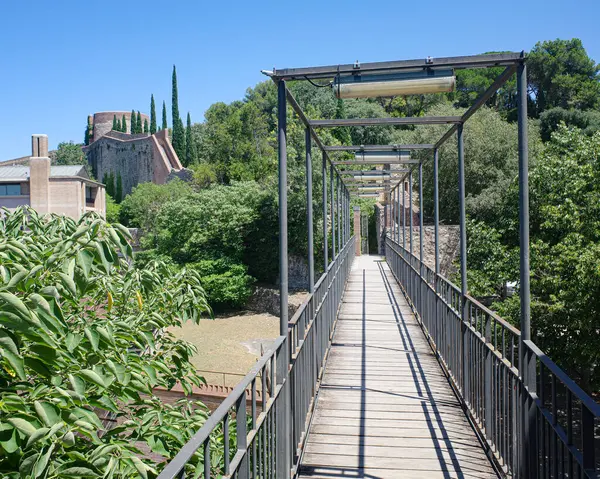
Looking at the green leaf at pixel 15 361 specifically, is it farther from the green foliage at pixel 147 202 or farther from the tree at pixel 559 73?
the tree at pixel 559 73

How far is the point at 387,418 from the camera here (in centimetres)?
441

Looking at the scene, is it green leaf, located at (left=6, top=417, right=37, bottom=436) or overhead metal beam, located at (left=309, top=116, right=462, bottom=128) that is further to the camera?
overhead metal beam, located at (left=309, top=116, right=462, bottom=128)

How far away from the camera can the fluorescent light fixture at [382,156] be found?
8.68 metres

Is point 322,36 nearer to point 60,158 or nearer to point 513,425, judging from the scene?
point 513,425

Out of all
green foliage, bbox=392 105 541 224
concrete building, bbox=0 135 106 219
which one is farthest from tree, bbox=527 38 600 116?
concrete building, bbox=0 135 106 219

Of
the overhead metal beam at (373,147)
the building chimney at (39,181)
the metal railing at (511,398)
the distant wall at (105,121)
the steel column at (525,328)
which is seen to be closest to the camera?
the metal railing at (511,398)

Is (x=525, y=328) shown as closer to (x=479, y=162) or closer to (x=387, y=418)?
(x=387, y=418)

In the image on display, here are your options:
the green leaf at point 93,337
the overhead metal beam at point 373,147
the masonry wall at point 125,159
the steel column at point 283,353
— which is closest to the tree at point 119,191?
the masonry wall at point 125,159

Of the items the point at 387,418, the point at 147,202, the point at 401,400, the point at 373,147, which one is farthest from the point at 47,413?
the point at 147,202

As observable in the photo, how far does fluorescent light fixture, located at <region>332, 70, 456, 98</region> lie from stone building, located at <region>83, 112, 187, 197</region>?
161 ft

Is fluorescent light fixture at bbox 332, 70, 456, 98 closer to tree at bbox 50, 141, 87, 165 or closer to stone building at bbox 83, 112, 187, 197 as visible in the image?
stone building at bbox 83, 112, 187, 197

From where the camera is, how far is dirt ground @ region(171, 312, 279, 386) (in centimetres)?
1953

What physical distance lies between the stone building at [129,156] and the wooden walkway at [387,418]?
154 ft

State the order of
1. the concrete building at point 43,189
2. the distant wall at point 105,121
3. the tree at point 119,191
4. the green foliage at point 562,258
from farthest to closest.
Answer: the distant wall at point 105,121 → the tree at point 119,191 → the concrete building at point 43,189 → the green foliage at point 562,258
